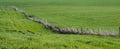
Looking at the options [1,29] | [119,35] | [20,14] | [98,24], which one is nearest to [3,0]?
[20,14]

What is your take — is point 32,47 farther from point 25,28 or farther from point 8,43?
point 25,28

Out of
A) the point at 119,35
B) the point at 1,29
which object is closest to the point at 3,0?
the point at 1,29

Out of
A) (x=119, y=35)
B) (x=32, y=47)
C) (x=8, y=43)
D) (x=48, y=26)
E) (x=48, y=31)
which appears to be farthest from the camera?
(x=48, y=26)

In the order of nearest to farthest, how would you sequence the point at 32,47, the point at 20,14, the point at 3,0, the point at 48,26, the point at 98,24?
the point at 32,47 < the point at 48,26 < the point at 98,24 < the point at 20,14 < the point at 3,0

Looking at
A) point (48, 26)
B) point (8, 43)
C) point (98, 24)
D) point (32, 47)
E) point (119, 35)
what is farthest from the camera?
point (98, 24)

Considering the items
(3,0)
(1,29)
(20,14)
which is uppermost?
(1,29)

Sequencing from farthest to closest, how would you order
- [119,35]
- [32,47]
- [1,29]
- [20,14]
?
[20,14]
[1,29]
[119,35]
[32,47]

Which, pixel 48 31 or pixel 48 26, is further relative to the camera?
pixel 48 26

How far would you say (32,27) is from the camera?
125ft

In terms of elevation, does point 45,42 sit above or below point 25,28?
above

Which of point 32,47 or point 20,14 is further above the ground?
point 32,47

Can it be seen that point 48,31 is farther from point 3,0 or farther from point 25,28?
point 3,0

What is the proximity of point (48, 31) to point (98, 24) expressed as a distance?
29.8 ft

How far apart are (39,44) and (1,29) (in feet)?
38.4
